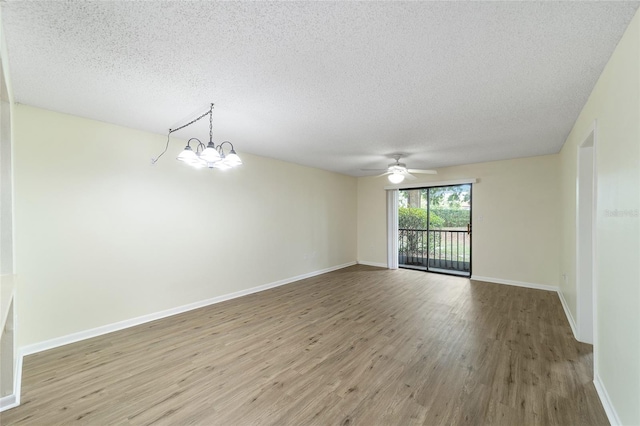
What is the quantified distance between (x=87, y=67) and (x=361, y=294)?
4376 millimetres

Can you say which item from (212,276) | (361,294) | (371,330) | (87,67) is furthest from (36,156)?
(361,294)

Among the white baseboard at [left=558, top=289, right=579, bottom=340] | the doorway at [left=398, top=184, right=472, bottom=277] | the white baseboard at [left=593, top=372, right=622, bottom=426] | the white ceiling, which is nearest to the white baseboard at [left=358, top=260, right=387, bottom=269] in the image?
the doorway at [left=398, top=184, right=472, bottom=277]

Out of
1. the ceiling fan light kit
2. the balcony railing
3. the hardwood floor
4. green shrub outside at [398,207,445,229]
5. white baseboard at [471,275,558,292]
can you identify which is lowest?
the hardwood floor

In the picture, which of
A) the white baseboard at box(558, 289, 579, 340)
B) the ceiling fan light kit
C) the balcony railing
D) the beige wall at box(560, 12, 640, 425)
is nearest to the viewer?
the beige wall at box(560, 12, 640, 425)

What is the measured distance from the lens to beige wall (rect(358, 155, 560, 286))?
456 cm

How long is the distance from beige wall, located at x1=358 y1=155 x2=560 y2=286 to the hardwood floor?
119 cm

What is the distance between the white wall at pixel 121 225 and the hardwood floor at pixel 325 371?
1.37 feet

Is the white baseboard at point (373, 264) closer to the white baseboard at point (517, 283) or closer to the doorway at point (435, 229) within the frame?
the doorway at point (435, 229)

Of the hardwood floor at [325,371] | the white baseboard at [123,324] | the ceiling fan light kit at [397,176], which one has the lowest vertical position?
the hardwood floor at [325,371]

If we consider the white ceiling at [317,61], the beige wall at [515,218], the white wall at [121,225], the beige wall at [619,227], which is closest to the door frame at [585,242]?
the white ceiling at [317,61]

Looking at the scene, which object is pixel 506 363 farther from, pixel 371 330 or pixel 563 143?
pixel 563 143

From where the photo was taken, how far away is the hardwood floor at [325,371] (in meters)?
1.78

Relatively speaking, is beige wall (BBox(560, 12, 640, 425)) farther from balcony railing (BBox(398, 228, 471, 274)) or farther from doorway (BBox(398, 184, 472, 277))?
balcony railing (BBox(398, 228, 471, 274))

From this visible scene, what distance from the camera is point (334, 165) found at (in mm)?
5500
